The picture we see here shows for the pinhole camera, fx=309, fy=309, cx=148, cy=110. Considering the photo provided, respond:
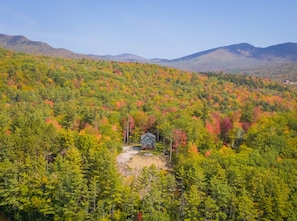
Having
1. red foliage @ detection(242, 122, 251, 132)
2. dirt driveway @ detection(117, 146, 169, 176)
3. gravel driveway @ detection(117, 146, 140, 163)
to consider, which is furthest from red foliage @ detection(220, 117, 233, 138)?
gravel driveway @ detection(117, 146, 140, 163)

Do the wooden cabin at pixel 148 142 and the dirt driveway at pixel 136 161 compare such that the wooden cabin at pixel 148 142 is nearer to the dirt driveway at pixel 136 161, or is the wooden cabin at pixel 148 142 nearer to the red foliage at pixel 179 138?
the dirt driveway at pixel 136 161

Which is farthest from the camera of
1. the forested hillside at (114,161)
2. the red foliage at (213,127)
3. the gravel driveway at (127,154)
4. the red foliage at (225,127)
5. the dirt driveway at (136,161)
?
the red foliage at (225,127)

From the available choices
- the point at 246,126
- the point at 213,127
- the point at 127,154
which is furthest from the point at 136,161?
the point at 246,126

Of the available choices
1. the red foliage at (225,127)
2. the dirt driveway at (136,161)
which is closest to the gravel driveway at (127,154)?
the dirt driveway at (136,161)

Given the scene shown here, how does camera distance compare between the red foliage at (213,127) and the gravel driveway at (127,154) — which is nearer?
the gravel driveway at (127,154)

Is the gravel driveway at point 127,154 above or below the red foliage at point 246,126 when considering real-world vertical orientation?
below

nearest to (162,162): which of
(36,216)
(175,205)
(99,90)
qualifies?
(175,205)

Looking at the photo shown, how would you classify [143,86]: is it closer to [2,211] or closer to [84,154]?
[84,154]

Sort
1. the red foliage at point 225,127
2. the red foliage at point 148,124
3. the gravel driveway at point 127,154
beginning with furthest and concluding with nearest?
the red foliage at point 148,124 < the red foliage at point 225,127 < the gravel driveway at point 127,154

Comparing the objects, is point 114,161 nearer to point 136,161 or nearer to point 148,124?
point 136,161
